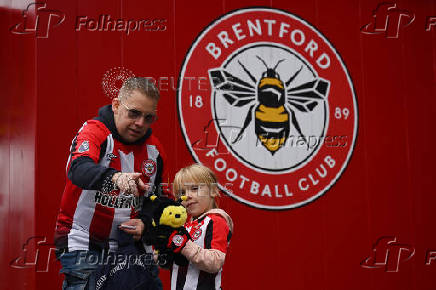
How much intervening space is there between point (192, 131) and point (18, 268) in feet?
3.98

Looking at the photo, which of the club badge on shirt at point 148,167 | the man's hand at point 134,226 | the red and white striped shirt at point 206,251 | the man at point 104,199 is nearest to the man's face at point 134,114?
the man at point 104,199

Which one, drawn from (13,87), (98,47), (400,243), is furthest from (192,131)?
(400,243)

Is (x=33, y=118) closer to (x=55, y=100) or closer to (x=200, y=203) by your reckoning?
(x=55, y=100)

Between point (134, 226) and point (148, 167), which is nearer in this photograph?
point (134, 226)

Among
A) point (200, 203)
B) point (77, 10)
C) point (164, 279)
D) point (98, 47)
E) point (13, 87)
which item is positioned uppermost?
point (77, 10)

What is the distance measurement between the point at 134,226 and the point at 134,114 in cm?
41

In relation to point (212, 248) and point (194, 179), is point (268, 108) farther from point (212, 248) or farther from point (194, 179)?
point (212, 248)

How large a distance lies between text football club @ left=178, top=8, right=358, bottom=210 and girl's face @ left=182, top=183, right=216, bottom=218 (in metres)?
0.78

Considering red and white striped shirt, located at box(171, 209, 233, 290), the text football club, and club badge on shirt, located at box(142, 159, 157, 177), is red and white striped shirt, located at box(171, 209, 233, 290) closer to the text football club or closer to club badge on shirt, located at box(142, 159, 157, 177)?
club badge on shirt, located at box(142, 159, 157, 177)

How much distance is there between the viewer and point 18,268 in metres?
2.68

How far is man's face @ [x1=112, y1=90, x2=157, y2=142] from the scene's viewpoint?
180cm

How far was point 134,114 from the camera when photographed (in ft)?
5.94

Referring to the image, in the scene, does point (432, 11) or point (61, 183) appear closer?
point (61, 183)

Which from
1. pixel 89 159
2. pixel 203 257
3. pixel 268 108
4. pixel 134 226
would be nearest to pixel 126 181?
pixel 89 159
